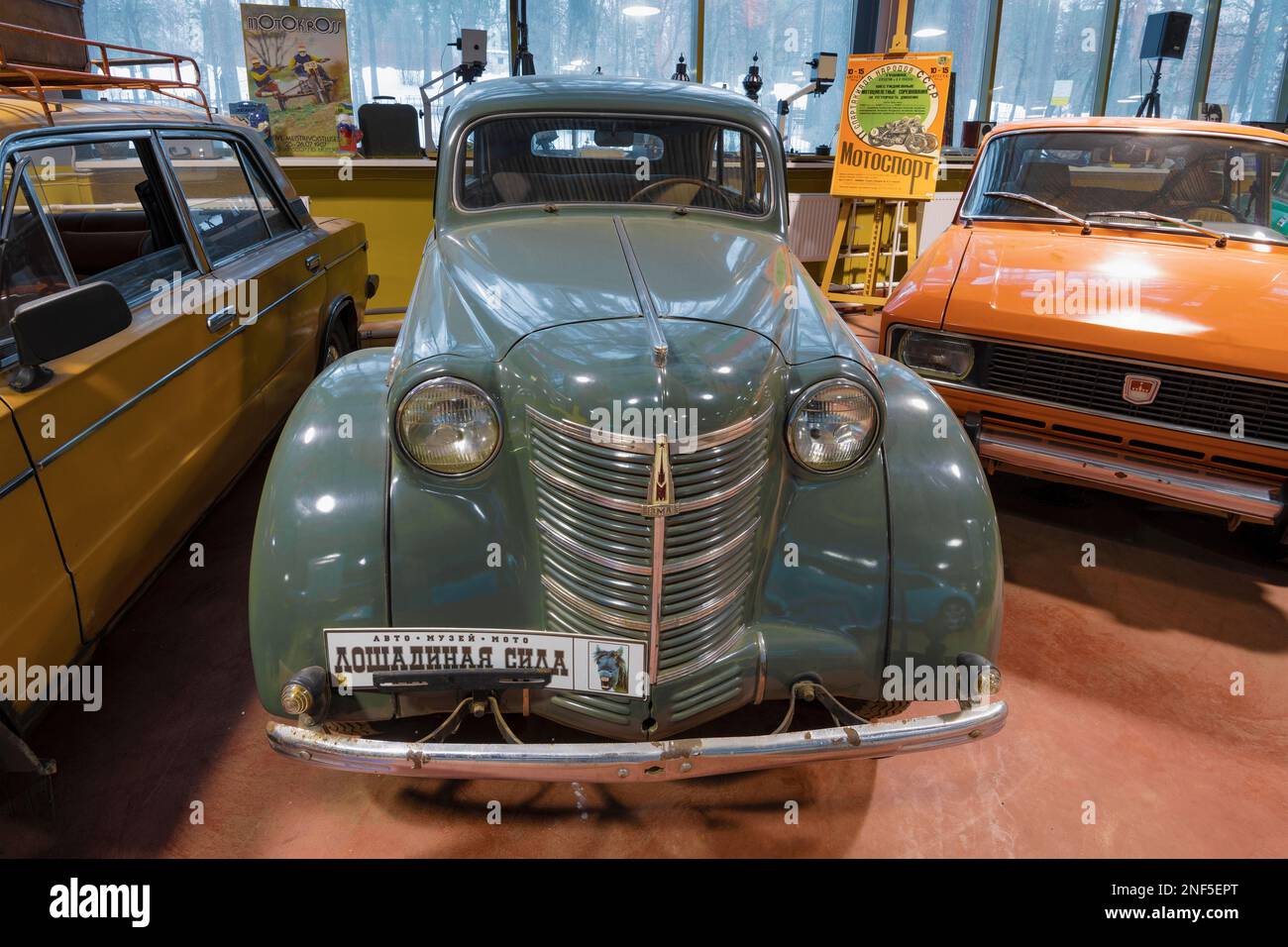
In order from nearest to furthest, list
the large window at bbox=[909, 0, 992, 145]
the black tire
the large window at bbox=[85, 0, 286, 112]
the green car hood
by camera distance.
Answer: the green car hood < the black tire < the large window at bbox=[85, 0, 286, 112] < the large window at bbox=[909, 0, 992, 145]

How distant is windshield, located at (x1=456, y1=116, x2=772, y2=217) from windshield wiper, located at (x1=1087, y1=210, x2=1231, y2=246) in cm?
187

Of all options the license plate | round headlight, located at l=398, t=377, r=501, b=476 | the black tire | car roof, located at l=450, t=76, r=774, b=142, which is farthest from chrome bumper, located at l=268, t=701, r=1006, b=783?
the black tire

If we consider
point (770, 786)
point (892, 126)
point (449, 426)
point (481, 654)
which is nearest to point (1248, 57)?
point (892, 126)

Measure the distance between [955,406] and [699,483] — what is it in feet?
6.87

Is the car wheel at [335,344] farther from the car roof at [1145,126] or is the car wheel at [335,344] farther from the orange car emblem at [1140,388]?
the car roof at [1145,126]

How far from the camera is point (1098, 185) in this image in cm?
401

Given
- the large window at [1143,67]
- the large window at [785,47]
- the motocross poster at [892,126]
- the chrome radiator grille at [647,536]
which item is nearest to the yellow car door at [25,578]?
the chrome radiator grille at [647,536]

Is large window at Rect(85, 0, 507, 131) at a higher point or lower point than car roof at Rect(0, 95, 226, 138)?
higher

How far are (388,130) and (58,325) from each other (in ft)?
17.3

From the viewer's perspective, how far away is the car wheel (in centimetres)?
421

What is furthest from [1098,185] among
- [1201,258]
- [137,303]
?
[137,303]

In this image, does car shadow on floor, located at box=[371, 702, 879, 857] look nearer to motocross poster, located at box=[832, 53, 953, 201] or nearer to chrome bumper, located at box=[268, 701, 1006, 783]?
chrome bumper, located at box=[268, 701, 1006, 783]
